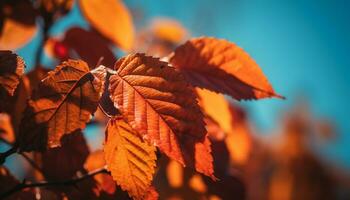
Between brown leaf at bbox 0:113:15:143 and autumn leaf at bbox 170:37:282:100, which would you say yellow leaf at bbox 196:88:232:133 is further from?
brown leaf at bbox 0:113:15:143

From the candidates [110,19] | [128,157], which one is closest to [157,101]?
[128,157]

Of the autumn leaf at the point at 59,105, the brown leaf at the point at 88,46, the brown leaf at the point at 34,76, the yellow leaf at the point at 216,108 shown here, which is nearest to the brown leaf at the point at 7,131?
the brown leaf at the point at 34,76

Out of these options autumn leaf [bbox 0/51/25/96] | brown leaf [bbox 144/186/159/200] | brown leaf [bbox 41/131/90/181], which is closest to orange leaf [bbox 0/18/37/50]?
brown leaf [bbox 41/131/90/181]


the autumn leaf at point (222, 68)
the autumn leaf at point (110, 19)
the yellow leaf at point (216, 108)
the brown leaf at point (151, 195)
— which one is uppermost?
the autumn leaf at point (110, 19)

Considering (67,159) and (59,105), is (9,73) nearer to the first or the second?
(59,105)

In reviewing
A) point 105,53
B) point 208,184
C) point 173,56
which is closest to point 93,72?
point 173,56

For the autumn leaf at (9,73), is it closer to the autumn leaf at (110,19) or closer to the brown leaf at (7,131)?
the brown leaf at (7,131)

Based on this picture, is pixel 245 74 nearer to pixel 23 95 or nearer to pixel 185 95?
pixel 185 95
